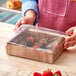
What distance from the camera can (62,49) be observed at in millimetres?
924

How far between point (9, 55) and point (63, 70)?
0.23 meters

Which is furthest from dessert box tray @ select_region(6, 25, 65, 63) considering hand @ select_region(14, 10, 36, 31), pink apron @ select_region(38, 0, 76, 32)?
pink apron @ select_region(38, 0, 76, 32)

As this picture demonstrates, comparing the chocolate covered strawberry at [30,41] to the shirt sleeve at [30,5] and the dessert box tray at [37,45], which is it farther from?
the shirt sleeve at [30,5]

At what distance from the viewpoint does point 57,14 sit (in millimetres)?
1230

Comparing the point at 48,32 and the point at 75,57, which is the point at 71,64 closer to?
the point at 75,57

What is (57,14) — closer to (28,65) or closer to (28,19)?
(28,19)

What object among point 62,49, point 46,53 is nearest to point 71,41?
point 62,49

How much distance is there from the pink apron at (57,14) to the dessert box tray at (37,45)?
260 mm

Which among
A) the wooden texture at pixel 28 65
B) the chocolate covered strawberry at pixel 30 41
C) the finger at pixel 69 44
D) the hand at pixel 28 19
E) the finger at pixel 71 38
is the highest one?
the hand at pixel 28 19

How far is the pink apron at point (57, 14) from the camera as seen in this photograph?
119cm

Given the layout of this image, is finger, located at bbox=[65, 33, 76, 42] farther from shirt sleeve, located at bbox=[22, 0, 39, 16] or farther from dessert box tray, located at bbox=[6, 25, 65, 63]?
shirt sleeve, located at bbox=[22, 0, 39, 16]

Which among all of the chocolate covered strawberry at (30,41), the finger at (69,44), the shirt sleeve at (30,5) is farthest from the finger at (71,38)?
the shirt sleeve at (30,5)

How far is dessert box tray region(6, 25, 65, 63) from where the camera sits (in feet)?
2.77

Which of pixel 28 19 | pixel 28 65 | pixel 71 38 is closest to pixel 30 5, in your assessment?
pixel 28 19
